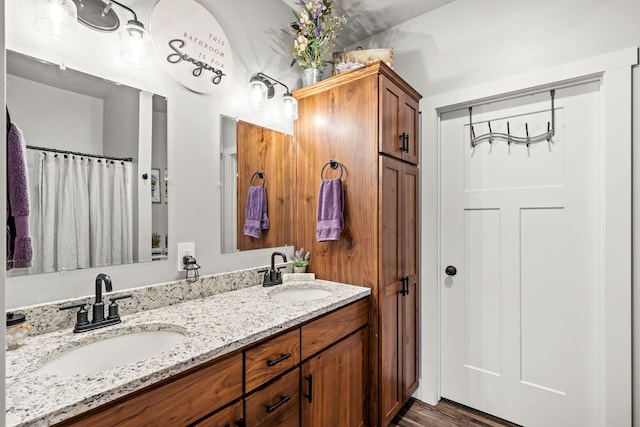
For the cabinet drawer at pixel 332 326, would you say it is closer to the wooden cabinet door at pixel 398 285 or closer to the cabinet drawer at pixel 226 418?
the wooden cabinet door at pixel 398 285

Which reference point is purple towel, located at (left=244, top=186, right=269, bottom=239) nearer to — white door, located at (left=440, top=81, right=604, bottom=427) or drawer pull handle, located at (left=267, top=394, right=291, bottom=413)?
drawer pull handle, located at (left=267, top=394, right=291, bottom=413)

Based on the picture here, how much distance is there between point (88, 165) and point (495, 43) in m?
2.32

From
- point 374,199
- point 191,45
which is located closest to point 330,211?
point 374,199

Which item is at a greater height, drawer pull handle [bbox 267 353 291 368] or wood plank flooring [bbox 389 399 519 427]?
drawer pull handle [bbox 267 353 291 368]

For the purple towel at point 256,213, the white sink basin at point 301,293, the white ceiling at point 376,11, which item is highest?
the white ceiling at point 376,11

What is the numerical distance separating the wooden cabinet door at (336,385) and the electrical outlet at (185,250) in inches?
29.3

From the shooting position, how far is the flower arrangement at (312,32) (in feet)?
6.43

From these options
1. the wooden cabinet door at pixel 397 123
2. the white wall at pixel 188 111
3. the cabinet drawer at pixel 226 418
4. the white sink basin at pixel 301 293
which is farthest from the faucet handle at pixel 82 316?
the wooden cabinet door at pixel 397 123

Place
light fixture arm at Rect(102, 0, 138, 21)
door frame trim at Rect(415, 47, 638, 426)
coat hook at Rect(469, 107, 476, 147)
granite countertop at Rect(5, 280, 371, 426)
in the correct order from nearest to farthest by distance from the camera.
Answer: granite countertop at Rect(5, 280, 371, 426), light fixture arm at Rect(102, 0, 138, 21), door frame trim at Rect(415, 47, 638, 426), coat hook at Rect(469, 107, 476, 147)

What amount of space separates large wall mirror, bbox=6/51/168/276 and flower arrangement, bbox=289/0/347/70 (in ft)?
3.22

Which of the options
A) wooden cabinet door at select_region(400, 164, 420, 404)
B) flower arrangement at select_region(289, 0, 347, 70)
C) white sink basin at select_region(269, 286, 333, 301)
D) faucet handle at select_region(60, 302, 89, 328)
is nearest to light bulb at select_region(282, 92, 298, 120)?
flower arrangement at select_region(289, 0, 347, 70)

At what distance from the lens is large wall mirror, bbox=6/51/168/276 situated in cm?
112

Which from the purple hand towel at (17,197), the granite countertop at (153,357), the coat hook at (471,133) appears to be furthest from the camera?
the coat hook at (471,133)

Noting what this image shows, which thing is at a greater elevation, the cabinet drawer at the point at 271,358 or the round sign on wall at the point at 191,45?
the round sign on wall at the point at 191,45
